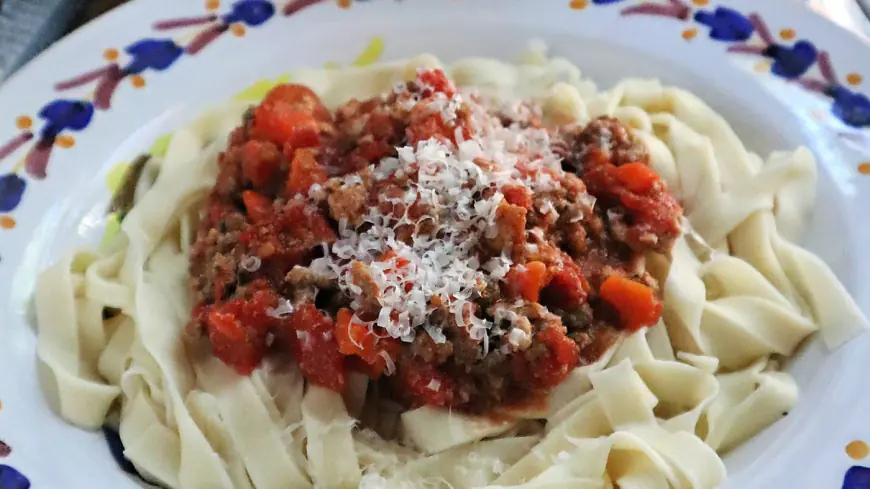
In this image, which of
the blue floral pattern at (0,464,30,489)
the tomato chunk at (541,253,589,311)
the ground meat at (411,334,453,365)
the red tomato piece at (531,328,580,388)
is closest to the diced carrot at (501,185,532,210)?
the tomato chunk at (541,253,589,311)

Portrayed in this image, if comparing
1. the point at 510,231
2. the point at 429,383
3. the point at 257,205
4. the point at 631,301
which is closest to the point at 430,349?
the point at 429,383

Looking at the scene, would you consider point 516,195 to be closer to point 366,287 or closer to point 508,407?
point 366,287

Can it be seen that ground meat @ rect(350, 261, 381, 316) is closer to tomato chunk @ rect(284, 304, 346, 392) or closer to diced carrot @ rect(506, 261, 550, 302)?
tomato chunk @ rect(284, 304, 346, 392)

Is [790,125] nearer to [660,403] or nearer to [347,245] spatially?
[660,403]

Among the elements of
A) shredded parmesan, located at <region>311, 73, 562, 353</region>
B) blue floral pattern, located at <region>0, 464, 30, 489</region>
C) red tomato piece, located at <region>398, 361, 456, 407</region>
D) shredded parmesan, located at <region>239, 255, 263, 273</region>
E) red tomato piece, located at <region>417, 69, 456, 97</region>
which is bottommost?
blue floral pattern, located at <region>0, 464, 30, 489</region>

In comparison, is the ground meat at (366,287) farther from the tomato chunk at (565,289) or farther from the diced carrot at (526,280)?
the tomato chunk at (565,289)

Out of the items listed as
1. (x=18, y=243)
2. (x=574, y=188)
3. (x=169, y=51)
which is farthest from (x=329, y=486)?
(x=169, y=51)

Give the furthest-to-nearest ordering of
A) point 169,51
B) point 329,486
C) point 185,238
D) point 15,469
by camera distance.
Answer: point 169,51
point 185,238
point 329,486
point 15,469
